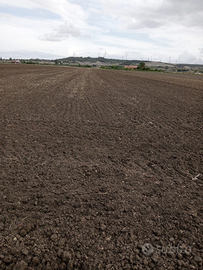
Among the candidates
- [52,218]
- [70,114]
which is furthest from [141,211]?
[70,114]

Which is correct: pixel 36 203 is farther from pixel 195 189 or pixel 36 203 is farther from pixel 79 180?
pixel 195 189

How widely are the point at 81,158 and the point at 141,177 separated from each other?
163 cm

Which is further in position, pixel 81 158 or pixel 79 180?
pixel 81 158

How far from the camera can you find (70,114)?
32.4 feet

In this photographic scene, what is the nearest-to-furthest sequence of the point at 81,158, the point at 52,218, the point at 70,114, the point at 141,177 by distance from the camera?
the point at 52,218 < the point at 141,177 < the point at 81,158 < the point at 70,114

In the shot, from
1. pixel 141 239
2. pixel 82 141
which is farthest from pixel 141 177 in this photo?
pixel 82 141

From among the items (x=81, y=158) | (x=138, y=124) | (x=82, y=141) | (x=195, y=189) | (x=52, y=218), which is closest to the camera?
(x=52, y=218)

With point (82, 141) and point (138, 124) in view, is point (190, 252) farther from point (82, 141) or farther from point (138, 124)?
point (138, 124)

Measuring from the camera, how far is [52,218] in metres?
3.34

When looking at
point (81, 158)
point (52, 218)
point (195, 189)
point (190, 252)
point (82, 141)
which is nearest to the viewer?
point (190, 252)

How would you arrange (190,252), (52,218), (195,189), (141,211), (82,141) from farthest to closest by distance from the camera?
1. (82,141)
2. (195,189)
3. (141,211)
4. (52,218)
5. (190,252)

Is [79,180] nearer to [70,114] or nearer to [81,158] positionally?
[81,158]

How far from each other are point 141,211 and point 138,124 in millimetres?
5622

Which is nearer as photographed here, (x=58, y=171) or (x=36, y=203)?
(x=36, y=203)
